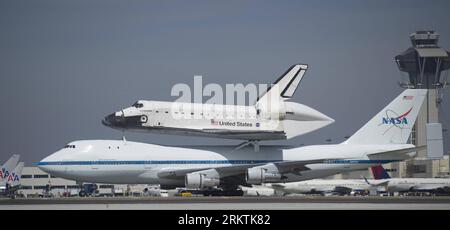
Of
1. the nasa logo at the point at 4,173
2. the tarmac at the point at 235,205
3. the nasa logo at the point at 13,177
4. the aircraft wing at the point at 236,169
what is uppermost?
the nasa logo at the point at 4,173

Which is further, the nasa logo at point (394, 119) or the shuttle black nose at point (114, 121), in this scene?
the nasa logo at point (394, 119)

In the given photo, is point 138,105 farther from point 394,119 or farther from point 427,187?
point 427,187

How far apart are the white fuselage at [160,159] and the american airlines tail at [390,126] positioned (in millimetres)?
1494

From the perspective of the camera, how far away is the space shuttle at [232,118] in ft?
241

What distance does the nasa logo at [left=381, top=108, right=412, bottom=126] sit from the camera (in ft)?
260

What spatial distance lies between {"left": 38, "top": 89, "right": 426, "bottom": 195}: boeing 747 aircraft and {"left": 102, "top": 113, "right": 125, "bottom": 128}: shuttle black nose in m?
1.52

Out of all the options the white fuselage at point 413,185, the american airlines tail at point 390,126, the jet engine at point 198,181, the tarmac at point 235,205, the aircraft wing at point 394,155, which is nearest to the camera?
the tarmac at point 235,205

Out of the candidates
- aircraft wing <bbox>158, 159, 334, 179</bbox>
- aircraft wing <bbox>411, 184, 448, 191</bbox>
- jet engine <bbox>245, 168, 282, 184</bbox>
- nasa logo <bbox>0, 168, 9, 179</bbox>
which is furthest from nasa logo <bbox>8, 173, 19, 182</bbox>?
aircraft wing <bbox>411, 184, 448, 191</bbox>

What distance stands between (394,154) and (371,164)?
2.27 m

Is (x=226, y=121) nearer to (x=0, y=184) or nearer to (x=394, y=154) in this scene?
(x=394, y=154)

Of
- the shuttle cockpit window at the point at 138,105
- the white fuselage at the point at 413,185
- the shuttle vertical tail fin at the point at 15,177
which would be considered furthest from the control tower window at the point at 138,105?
the white fuselage at the point at 413,185

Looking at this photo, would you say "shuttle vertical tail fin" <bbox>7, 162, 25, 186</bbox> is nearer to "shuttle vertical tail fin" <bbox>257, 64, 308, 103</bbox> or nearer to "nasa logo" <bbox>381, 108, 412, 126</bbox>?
"shuttle vertical tail fin" <bbox>257, 64, 308, 103</bbox>

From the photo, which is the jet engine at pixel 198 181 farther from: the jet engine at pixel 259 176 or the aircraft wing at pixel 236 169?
the jet engine at pixel 259 176

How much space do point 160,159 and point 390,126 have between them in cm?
2179
